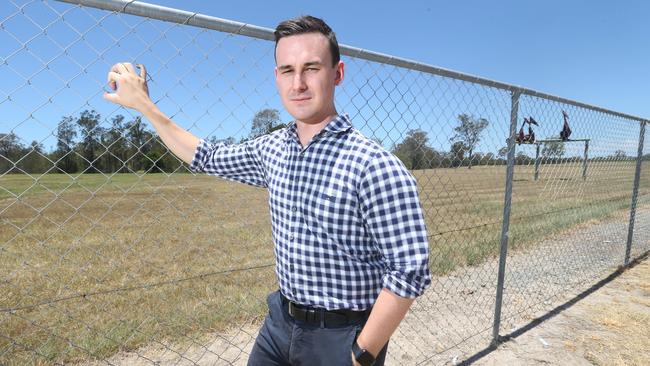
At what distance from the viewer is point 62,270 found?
4336 millimetres

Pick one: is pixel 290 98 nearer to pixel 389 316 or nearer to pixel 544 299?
pixel 389 316

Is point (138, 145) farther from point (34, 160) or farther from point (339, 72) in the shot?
point (339, 72)

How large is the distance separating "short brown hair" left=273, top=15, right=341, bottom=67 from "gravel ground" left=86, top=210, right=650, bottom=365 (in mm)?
2355

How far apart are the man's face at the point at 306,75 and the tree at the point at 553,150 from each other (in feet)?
12.9

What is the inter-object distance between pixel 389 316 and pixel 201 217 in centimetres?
625

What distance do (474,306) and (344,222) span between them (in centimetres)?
355

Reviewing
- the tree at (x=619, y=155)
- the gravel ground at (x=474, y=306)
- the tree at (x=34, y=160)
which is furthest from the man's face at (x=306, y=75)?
the tree at (x=619, y=155)

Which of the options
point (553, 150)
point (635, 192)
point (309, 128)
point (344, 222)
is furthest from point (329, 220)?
point (635, 192)

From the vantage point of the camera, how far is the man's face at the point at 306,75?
1.50m

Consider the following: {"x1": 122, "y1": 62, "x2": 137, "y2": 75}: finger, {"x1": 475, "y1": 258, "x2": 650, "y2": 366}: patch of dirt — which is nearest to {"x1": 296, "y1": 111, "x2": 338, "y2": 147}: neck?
{"x1": 122, "y1": 62, "x2": 137, "y2": 75}: finger

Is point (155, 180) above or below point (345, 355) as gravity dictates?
above

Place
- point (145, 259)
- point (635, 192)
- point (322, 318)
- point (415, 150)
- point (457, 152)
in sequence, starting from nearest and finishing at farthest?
point (322, 318), point (415, 150), point (457, 152), point (145, 259), point (635, 192)

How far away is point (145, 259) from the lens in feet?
Answer: 16.0

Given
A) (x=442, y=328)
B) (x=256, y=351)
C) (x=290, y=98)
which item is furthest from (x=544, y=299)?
(x=290, y=98)
